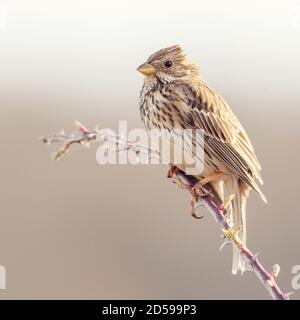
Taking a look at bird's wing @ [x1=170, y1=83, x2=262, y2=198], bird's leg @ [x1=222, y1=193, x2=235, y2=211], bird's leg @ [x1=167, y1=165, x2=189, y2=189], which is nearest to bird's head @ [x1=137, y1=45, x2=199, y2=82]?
bird's wing @ [x1=170, y1=83, x2=262, y2=198]

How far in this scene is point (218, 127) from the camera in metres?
7.47

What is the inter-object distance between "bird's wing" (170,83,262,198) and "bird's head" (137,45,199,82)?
109 millimetres

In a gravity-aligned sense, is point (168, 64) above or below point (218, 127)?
above

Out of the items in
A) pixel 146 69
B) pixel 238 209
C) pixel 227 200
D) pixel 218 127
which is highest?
pixel 146 69

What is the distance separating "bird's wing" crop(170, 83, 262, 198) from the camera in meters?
7.19

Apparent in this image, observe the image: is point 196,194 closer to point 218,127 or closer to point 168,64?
point 218,127

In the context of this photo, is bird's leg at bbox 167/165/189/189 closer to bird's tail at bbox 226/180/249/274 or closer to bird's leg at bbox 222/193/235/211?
bird's tail at bbox 226/180/249/274

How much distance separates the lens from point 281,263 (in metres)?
12.4

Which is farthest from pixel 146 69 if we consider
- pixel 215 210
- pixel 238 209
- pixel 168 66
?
pixel 215 210

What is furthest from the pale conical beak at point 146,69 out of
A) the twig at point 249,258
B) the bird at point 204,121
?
the twig at point 249,258

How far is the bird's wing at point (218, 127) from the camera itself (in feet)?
23.6

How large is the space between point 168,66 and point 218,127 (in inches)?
20.3
